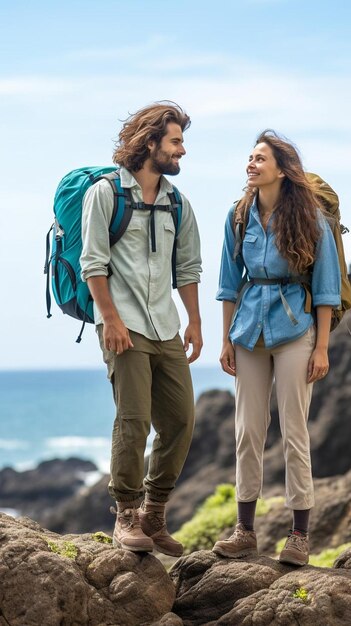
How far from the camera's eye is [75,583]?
642 cm

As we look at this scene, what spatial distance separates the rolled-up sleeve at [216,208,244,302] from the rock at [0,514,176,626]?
184 centimetres

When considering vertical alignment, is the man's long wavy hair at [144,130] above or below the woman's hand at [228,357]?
above

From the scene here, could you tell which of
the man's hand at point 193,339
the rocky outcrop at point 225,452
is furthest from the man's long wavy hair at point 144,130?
the rocky outcrop at point 225,452

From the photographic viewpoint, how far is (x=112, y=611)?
657 centimetres

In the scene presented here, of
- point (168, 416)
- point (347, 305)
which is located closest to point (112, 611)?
point (168, 416)

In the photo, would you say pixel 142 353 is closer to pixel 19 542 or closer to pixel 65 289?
pixel 65 289

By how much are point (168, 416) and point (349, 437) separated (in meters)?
10.7

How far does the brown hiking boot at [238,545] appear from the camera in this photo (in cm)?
712

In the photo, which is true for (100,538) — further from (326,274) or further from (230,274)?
(326,274)

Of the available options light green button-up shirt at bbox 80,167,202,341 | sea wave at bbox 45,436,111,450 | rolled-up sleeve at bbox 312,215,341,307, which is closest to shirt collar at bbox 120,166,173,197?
light green button-up shirt at bbox 80,167,202,341

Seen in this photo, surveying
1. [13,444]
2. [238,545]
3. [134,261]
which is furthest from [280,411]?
[13,444]

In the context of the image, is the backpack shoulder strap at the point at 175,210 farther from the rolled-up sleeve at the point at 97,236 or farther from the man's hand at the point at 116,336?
the man's hand at the point at 116,336

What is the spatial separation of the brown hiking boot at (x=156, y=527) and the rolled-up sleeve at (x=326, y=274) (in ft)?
5.77

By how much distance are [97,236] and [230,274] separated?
1038 millimetres
